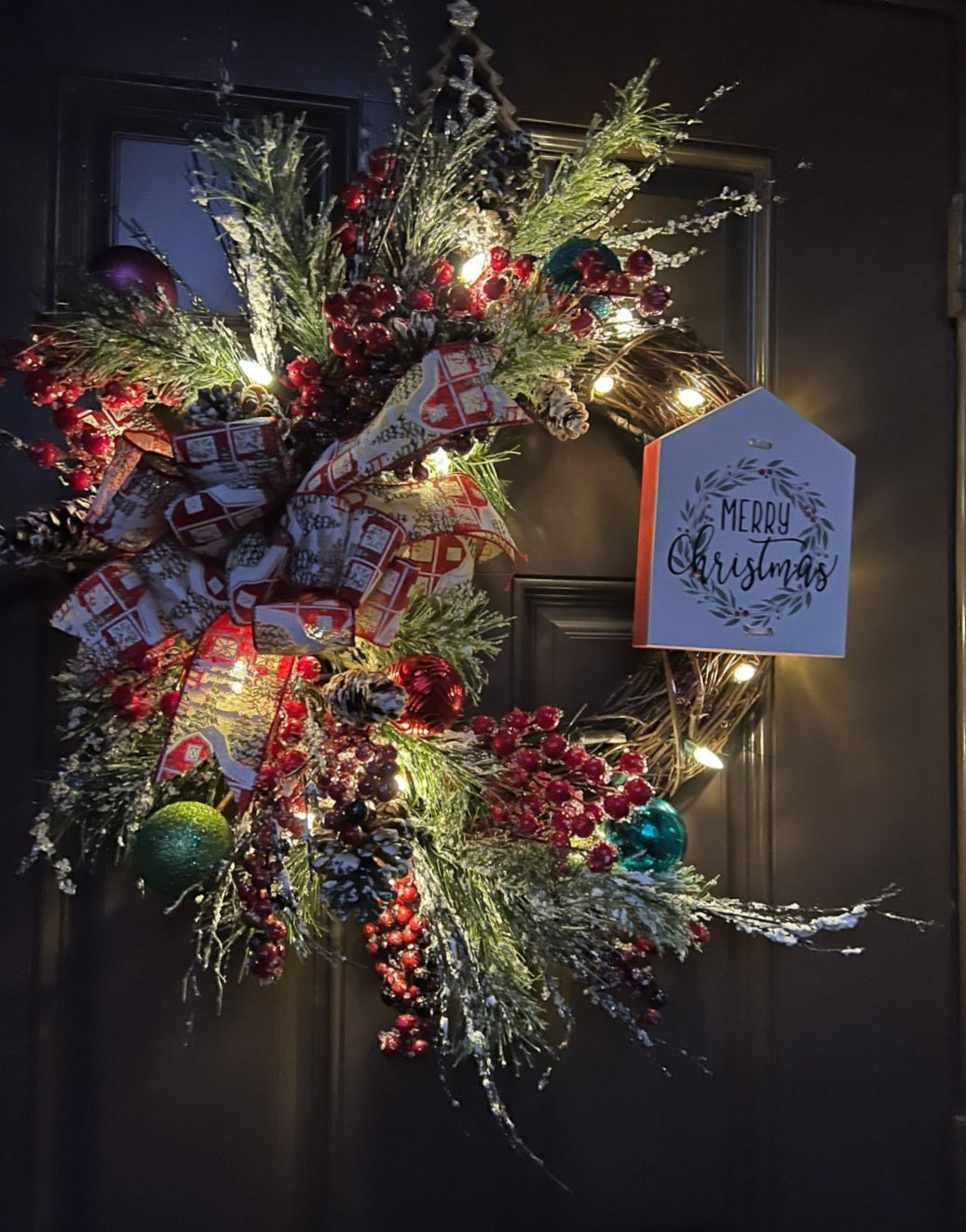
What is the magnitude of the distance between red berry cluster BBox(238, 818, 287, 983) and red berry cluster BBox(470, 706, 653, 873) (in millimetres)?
209

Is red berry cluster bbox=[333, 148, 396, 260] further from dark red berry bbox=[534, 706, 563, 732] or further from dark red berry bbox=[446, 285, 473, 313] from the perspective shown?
dark red berry bbox=[534, 706, 563, 732]

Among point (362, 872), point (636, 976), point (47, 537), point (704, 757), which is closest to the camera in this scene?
point (362, 872)

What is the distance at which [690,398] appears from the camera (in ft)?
4.04

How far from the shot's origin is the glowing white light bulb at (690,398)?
1.23m

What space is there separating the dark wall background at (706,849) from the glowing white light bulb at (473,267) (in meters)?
0.25

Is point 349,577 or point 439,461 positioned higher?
point 439,461

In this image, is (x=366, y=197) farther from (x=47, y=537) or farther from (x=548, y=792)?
(x=548, y=792)

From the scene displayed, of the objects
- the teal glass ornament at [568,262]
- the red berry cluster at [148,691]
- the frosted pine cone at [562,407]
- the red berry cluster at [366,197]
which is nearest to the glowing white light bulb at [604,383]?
the frosted pine cone at [562,407]

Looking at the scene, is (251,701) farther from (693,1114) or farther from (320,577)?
(693,1114)

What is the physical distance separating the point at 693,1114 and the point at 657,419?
0.81 meters

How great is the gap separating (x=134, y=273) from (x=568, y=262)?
41 cm

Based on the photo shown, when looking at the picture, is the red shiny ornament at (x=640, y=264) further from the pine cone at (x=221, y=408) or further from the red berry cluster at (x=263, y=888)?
the red berry cluster at (x=263, y=888)

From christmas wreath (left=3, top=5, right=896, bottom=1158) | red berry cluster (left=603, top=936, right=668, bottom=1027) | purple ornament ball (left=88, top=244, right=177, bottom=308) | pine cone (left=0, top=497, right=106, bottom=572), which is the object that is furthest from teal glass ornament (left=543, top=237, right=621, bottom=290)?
red berry cluster (left=603, top=936, right=668, bottom=1027)

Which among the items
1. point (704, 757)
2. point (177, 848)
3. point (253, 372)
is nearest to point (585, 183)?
point (253, 372)
